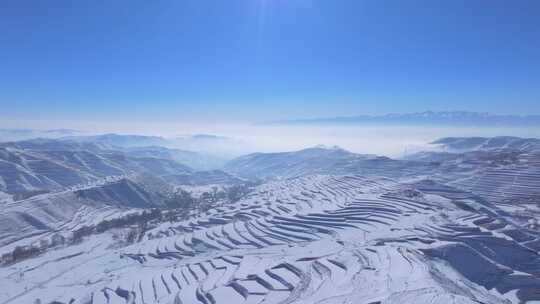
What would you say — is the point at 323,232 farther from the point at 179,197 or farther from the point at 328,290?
the point at 179,197

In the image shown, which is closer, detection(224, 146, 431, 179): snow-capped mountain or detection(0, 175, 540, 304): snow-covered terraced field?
detection(0, 175, 540, 304): snow-covered terraced field

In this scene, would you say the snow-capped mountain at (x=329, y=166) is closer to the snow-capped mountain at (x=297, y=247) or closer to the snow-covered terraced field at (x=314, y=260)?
the snow-capped mountain at (x=297, y=247)

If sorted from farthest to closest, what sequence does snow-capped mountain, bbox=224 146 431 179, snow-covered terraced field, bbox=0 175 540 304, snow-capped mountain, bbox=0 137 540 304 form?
1. snow-capped mountain, bbox=224 146 431 179
2. snow-capped mountain, bbox=0 137 540 304
3. snow-covered terraced field, bbox=0 175 540 304

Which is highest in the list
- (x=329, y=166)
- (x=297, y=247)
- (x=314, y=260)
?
(x=314, y=260)

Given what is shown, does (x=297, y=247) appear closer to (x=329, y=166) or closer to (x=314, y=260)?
(x=314, y=260)

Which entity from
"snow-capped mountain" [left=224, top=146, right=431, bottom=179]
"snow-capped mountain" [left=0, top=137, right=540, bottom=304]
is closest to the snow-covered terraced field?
"snow-capped mountain" [left=0, top=137, right=540, bottom=304]

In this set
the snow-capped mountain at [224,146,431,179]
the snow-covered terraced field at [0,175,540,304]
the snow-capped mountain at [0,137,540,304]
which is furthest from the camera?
the snow-capped mountain at [224,146,431,179]

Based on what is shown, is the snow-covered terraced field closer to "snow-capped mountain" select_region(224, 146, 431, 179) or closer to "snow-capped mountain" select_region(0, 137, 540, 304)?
"snow-capped mountain" select_region(0, 137, 540, 304)

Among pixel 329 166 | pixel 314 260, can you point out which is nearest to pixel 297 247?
pixel 314 260
